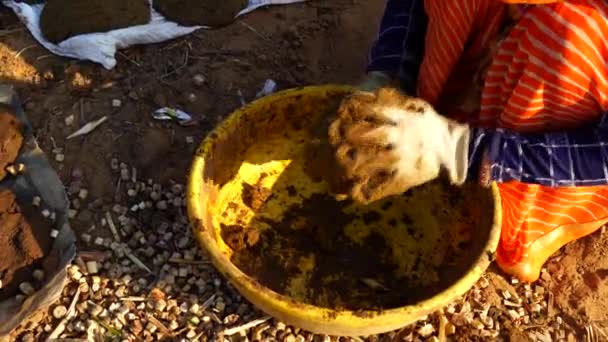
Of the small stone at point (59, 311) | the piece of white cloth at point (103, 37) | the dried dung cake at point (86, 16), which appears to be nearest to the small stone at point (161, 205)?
the small stone at point (59, 311)

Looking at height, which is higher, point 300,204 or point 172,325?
point 300,204

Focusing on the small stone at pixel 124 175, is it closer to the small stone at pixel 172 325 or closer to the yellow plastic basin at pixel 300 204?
the yellow plastic basin at pixel 300 204

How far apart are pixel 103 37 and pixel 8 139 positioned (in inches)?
21.0

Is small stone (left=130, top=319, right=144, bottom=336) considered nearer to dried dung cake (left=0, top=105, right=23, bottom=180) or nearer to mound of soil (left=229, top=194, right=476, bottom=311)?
mound of soil (left=229, top=194, right=476, bottom=311)

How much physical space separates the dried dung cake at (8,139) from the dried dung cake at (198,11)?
70 centimetres

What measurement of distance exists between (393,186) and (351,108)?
21 cm

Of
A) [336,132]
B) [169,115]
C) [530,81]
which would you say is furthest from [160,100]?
[530,81]

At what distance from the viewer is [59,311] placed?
6.63ft

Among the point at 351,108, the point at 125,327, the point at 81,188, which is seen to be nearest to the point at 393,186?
the point at 351,108

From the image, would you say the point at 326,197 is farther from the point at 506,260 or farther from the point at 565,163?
the point at 565,163

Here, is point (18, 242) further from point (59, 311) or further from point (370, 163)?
point (370, 163)

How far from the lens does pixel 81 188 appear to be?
2.24 m

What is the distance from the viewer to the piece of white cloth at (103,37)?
2482 millimetres

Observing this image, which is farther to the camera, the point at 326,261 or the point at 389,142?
the point at 326,261
